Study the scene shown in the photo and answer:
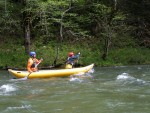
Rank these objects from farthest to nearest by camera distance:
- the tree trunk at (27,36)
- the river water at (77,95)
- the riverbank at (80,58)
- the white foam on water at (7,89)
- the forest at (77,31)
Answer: the tree trunk at (27,36) < the forest at (77,31) < the riverbank at (80,58) < the white foam on water at (7,89) < the river water at (77,95)

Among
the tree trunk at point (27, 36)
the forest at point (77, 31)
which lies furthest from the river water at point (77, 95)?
the tree trunk at point (27, 36)

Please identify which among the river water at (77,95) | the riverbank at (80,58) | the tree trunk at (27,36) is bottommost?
the river water at (77,95)

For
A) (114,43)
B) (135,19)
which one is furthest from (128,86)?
(135,19)

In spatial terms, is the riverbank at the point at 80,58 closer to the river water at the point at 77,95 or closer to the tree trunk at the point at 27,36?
the tree trunk at the point at 27,36

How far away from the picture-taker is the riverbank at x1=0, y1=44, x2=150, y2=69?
63.9 feet

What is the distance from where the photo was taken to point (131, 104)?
30.4 feet

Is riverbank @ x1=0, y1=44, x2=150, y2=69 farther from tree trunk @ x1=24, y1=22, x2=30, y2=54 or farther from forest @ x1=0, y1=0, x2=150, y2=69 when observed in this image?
tree trunk @ x1=24, y1=22, x2=30, y2=54

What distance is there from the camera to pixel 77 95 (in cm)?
1073

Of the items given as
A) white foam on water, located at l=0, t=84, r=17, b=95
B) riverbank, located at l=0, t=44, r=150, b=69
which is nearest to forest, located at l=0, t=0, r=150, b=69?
riverbank, located at l=0, t=44, r=150, b=69

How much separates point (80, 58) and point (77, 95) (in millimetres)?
9740

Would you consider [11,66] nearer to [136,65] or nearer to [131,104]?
[136,65]

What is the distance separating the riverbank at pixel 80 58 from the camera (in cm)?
1948

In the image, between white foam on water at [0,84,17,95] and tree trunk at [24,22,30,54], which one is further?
tree trunk at [24,22,30,54]

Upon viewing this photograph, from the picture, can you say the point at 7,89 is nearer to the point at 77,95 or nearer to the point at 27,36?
the point at 77,95
